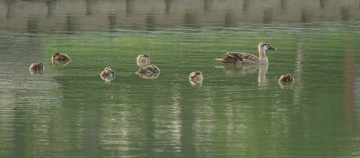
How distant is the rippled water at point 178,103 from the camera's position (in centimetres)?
1748


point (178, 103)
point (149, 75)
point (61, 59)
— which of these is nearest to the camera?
point (178, 103)

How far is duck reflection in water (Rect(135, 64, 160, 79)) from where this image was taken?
28000mm

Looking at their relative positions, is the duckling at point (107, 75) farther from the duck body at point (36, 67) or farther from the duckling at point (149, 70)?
the duck body at point (36, 67)

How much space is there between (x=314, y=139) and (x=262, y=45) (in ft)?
48.8

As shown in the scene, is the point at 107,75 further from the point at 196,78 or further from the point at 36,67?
the point at 36,67

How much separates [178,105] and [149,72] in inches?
241

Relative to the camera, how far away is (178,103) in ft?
73.7

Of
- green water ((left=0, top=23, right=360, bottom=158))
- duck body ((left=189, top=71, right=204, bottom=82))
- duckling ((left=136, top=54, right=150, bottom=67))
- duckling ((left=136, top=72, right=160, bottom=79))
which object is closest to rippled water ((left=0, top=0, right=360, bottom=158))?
green water ((left=0, top=23, right=360, bottom=158))

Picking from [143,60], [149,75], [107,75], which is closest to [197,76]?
[149,75]

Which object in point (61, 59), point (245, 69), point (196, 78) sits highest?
point (196, 78)

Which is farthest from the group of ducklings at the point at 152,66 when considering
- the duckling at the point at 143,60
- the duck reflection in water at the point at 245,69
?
the duck reflection in water at the point at 245,69

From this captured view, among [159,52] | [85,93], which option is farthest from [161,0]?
[85,93]

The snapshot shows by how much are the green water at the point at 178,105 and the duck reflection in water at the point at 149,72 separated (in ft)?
0.70

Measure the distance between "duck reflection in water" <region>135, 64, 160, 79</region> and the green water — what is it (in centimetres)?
21
